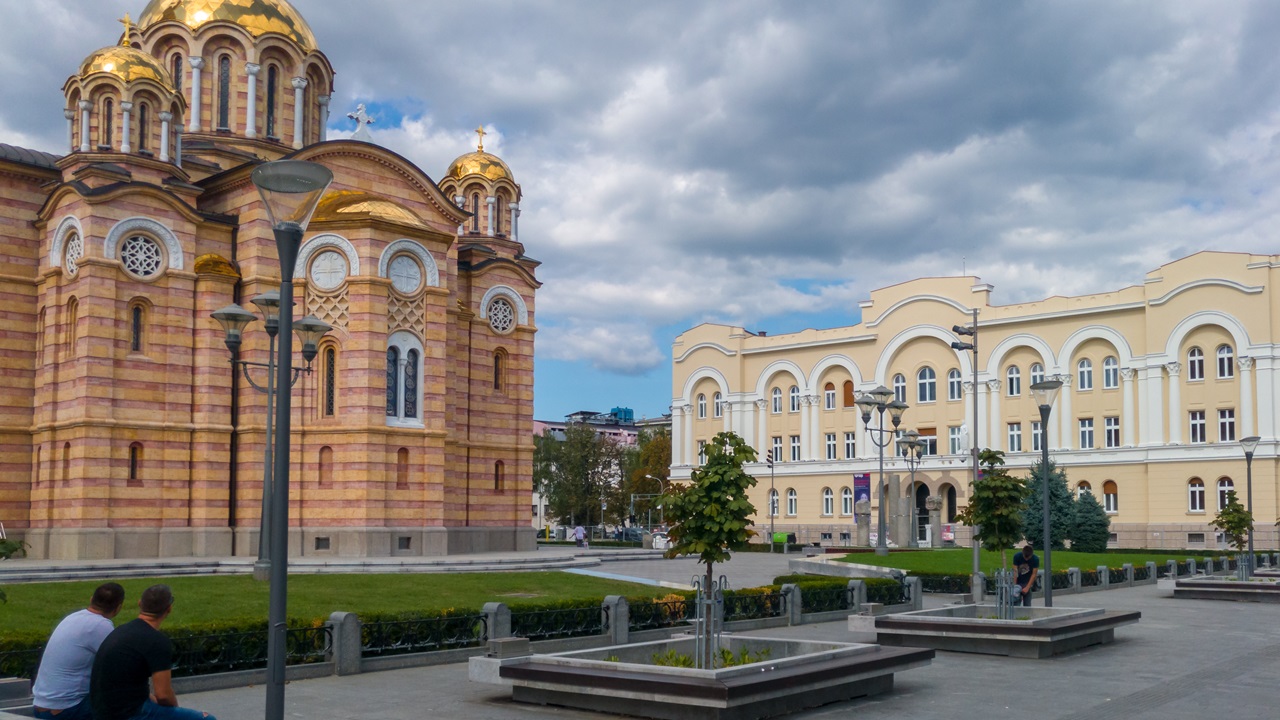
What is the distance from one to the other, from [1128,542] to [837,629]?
36389 mm

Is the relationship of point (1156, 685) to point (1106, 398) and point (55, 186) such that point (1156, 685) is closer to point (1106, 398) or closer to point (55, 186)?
point (55, 186)

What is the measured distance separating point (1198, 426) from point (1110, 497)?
498cm

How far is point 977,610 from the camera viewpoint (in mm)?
18891

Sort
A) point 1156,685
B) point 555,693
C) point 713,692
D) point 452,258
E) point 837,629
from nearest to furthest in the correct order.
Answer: point 713,692, point 555,693, point 1156,685, point 837,629, point 452,258

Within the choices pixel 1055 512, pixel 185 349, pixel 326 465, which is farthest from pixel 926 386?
pixel 185 349

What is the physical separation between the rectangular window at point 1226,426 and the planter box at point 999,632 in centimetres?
3654

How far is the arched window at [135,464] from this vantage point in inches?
1216

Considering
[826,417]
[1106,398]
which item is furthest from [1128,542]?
[826,417]

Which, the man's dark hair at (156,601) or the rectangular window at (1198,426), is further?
the rectangular window at (1198,426)

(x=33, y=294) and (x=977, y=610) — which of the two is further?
(x=33, y=294)

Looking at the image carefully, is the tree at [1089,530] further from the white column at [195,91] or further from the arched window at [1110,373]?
the white column at [195,91]

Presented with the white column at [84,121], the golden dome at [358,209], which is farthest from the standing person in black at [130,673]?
the white column at [84,121]

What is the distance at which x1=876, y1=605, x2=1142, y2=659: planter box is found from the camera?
53.2 ft

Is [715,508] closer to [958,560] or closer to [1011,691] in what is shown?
[1011,691]
